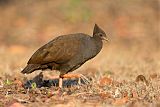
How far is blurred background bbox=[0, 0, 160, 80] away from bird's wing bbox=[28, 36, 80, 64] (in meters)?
6.38

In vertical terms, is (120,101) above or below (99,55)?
below

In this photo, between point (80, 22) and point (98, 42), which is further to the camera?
point (80, 22)

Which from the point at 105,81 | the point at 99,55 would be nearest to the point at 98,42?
the point at 105,81

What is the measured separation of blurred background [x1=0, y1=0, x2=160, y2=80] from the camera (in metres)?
16.1

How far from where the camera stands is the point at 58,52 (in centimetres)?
823

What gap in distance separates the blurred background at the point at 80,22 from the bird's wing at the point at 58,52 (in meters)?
6.38

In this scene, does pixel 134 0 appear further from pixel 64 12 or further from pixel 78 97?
pixel 78 97

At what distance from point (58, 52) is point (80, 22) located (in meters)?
10.3

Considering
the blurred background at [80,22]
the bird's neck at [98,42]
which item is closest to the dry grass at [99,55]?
the blurred background at [80,22]

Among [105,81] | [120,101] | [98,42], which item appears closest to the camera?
[120,101]

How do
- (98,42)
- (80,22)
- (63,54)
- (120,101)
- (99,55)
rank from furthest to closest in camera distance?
(80,22) < (99,55) < (98,42) < (63,54) < (120,101)

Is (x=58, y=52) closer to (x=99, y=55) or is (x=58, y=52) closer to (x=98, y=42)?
(x=98, y=42)

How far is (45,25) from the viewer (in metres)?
18.5

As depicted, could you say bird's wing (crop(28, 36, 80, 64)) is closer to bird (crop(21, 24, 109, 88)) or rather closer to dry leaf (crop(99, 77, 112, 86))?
bird (crop(21, 24, 109, 88))
